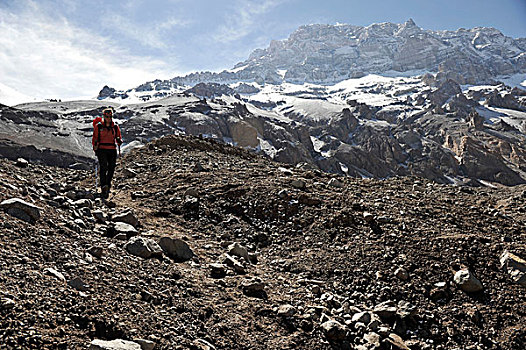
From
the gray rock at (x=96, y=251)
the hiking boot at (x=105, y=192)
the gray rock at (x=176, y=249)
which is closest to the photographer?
the gray rock at (x=96, y=251)

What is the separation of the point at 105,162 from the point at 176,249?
4.44 metres

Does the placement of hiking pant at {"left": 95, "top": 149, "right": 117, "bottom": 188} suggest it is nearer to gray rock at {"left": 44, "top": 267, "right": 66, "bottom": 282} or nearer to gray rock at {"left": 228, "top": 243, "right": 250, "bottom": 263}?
gray rock at {"left": 228, "top": 243, "right": 250, "bottom": 263}

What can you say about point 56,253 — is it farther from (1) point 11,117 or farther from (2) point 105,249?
(1) point 11,117

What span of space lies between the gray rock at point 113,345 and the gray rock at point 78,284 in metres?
0.95

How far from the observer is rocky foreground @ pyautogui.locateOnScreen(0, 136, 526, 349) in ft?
13.0

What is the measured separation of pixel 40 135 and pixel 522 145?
Answer: 167 metres

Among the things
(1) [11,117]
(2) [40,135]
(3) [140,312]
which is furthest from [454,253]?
(1) [11,117]

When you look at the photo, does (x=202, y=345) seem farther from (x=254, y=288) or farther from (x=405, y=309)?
(x=405, y=309)

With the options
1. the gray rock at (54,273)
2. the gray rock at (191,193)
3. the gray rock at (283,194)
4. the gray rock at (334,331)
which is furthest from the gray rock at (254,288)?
the gray rock at (191,193)

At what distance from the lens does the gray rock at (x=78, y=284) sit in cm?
412

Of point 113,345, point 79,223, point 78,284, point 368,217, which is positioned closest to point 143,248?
point 79,223

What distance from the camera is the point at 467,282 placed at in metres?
5.80

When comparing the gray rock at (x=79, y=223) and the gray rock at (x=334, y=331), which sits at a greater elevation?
the gray rock at (x=79, y=223)

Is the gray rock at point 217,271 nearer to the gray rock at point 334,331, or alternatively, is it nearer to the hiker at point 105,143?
the gray rock at point 334,331
